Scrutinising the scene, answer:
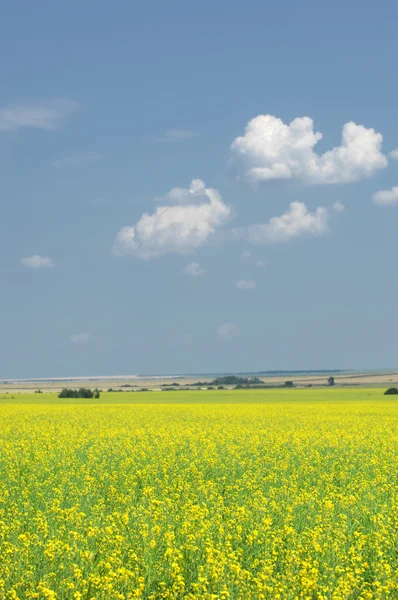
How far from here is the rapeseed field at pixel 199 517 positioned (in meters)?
7.72

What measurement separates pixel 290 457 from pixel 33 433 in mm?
10882

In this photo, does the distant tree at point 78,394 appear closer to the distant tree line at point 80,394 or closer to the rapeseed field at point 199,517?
the distant tree line at point 80,394

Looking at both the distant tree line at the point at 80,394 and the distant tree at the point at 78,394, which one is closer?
the distant tree line at the point at 80,394

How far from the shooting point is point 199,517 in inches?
394

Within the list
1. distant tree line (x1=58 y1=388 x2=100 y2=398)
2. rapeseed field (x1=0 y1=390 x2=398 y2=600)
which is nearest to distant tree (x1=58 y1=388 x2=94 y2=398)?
distant tree line (x1=58 y1=388 x2=100 y2=398)

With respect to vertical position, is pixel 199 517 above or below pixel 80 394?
→ above

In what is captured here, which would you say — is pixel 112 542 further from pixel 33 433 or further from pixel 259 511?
pixel 33 433

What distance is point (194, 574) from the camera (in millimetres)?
8273

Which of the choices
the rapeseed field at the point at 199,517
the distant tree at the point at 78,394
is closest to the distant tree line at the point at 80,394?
the distant tree at the point at 78,394

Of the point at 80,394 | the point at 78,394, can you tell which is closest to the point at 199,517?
the point at 80,394

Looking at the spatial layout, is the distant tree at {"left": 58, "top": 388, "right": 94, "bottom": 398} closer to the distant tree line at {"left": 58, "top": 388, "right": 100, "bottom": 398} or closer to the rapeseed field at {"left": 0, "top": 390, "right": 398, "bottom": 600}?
the distant tree line at {"left": 58, "top": 388, "right": 100, "bottom": 398}

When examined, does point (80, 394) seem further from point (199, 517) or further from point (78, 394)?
point (199, 517)

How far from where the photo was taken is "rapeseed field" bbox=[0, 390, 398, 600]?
772 cm

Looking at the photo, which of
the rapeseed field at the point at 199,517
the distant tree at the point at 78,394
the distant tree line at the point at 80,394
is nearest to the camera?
the rapeseed field at the point at 199,517
